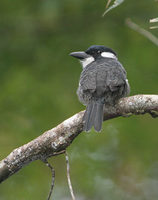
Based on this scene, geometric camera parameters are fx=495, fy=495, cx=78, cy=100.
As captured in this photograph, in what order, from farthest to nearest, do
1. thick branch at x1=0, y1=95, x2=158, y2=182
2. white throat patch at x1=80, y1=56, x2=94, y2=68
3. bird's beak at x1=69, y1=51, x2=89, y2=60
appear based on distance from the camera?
white throat patch at x1=80, y1=56, x2=94, y2=68 → bird's beak at x1=69, y1=51, x2=89, y2=60 → thick branch at x1=0, y1=95, x2=158, y2=182

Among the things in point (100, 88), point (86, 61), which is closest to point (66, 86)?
point (86, 61)

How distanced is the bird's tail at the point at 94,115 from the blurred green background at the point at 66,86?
750 mm

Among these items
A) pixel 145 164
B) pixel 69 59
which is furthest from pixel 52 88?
pixel 145 164

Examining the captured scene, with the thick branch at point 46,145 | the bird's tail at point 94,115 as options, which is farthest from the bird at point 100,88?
the thick branch at point 46,145

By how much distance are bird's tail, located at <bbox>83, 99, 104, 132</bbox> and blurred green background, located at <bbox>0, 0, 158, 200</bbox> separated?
2.46ft

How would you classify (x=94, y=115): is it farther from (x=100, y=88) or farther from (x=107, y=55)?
(x=107, y=55)

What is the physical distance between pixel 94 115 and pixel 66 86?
126cm

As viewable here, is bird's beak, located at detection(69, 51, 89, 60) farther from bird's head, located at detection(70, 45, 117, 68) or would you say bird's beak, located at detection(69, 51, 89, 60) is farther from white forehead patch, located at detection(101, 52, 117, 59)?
white forehead patch, located at detection(101, 52, 117, 59)

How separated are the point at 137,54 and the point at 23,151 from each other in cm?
186

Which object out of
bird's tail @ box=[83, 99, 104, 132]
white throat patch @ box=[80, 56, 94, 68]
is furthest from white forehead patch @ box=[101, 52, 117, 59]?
bird's tail @ box=[83, 99, 104, 132]

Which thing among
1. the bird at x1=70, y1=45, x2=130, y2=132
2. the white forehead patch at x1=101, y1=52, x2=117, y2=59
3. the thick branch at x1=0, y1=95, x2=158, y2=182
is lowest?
the thick branch at x1=0, y1=95, x2=158, y2=182

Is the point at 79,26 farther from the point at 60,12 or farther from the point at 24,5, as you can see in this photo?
the point at 24,5

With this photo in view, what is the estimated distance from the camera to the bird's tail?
3379 mm

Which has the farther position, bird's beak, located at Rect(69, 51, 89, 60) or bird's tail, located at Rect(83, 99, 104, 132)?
bird's beak, located at Rect(69, 51, 89, 60)
